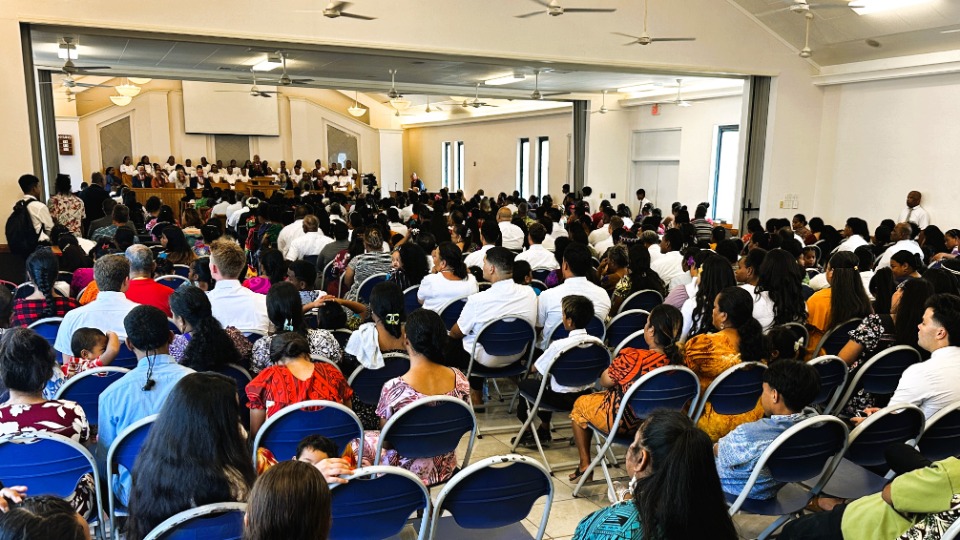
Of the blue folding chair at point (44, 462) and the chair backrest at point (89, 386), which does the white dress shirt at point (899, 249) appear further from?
the blue folding chair at point (44, 462)

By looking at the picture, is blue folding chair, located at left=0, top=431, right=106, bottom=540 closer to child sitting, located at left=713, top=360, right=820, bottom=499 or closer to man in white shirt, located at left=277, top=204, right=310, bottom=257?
child sitting, located at left=713, top=360, right=820, bottom=499

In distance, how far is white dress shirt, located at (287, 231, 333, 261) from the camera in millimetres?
7707

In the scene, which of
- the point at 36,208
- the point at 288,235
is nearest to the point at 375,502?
the point at 288,235

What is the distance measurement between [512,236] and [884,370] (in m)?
5.49

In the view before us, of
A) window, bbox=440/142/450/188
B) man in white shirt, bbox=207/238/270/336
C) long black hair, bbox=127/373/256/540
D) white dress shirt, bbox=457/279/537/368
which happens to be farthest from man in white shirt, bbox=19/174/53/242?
window, bbox=440/142/450/188

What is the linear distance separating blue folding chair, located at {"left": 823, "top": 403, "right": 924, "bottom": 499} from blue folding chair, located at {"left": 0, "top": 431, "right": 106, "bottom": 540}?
2963mm

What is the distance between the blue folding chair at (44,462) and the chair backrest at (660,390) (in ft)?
7.55

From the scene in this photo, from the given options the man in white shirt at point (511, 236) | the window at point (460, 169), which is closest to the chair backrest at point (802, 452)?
the man in white shirt at point (511, 236)

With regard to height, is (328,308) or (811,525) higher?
(328,308)

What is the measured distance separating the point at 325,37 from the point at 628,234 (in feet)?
15.4

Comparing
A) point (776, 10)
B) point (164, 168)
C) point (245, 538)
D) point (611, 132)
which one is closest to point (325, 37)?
point (776, 10)

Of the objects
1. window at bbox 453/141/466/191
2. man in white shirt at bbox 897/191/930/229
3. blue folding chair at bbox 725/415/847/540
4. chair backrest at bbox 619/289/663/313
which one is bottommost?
blue folding chair at bbox 725/415/847/540

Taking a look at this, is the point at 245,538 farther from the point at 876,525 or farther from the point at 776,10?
the point at 776,10

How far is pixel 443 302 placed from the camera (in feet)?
17.1
